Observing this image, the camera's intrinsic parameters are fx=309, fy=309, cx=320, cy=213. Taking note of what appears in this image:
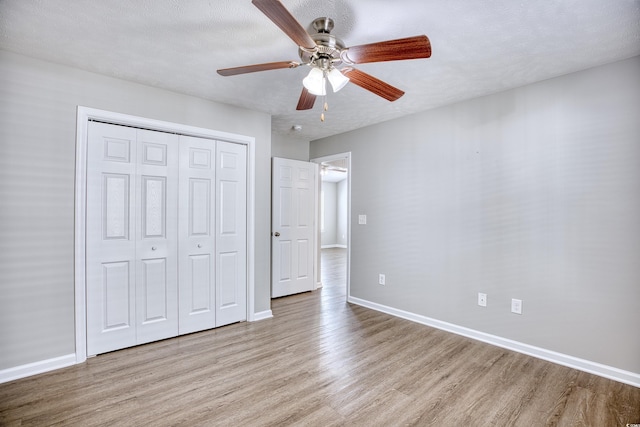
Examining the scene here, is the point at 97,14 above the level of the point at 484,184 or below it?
above

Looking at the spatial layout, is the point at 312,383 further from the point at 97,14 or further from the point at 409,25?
the point at 97,14

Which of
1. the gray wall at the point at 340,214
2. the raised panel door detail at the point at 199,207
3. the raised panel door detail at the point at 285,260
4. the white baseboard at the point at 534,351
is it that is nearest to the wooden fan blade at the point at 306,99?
the raised panel door detail at the point at 199,207

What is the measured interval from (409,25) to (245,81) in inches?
56.6

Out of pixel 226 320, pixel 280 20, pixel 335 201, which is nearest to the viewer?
pixel 280 20

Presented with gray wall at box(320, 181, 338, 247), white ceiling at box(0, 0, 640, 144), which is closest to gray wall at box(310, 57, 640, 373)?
white ceiling at box(0, 0, 640, 144)

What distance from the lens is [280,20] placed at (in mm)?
1374

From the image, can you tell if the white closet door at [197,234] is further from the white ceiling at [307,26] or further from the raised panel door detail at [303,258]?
the raised panel door detail at [303,258]

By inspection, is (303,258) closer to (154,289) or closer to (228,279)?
(228,279)

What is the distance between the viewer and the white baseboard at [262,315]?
138 inches

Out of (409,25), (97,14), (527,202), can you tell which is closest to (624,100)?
(527,202)

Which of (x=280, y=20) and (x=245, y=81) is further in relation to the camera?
(x=245, y=81)

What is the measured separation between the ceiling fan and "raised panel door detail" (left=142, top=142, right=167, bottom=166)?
4.46ft

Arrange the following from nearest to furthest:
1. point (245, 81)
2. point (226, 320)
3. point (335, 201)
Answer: point (245, 81)
point (226, 320)
point (335, 201)

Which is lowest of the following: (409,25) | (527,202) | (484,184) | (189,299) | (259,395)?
(259,395)
